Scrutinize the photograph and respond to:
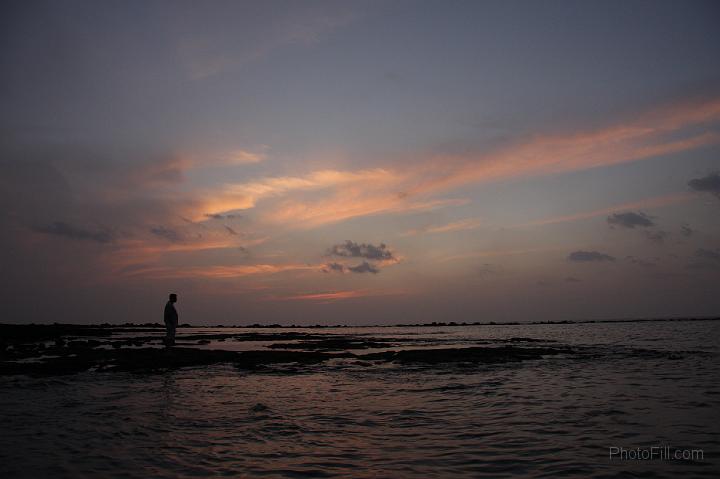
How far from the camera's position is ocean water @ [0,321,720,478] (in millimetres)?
8273

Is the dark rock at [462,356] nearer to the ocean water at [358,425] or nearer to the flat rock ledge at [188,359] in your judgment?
the flat rock ledge at [188,359]

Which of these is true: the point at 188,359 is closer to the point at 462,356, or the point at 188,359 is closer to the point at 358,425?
the point at 462,356

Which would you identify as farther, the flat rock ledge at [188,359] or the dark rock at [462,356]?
the dark rock at [462,356]

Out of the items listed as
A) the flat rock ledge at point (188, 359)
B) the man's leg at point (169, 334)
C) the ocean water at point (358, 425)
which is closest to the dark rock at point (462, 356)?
the flat rock ledge at point (188, 359)

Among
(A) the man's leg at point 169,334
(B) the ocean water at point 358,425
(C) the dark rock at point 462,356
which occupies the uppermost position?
(A) the man's leg at point 169,334

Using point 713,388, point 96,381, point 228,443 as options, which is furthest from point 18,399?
point 713,388

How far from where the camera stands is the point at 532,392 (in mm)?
16453

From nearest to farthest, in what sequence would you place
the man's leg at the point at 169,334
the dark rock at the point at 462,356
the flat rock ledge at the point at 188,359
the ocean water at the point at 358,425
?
the ocean water at the point at 358,425 < the flat rock ledge at the point at 188,359 < the man's leg at the point at 169,334 < the dark rock at the point at 462,356

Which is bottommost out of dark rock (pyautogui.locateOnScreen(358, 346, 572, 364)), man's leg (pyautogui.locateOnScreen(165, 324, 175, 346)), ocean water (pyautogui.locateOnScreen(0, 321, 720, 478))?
dark rock (pyautogui.locateOnScreen(358, 346, 572, 364))

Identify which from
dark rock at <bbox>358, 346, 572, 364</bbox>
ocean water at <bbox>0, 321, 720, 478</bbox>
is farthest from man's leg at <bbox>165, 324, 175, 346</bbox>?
dark rock at <bbox>358, 346, 572, 364</bbox>

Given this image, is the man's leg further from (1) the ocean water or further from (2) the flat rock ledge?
(1) the ocean water

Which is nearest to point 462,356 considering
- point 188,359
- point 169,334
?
point 188,359

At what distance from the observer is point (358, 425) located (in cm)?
1160

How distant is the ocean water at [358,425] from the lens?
8.27 meters
